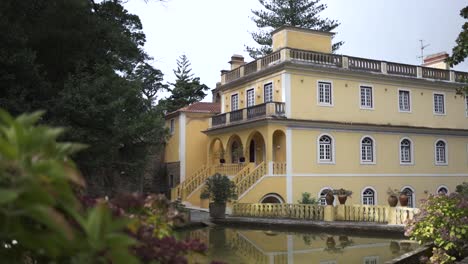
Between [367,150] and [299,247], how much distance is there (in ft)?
51.4

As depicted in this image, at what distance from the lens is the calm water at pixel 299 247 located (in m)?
11.0

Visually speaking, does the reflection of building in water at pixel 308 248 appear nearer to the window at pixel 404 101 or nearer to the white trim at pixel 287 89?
the white trim at pixel 287 89

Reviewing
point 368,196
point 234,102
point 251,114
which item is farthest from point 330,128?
point 234,102

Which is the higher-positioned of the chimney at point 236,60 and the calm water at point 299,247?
the chimney at point 236,60

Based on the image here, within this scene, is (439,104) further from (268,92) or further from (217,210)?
(217,210)

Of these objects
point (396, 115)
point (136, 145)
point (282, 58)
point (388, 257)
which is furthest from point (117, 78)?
point (396, 115)

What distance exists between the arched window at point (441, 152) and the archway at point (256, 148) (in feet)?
36.3

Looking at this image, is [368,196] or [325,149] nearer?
[325,149]

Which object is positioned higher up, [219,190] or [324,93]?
[324,93]

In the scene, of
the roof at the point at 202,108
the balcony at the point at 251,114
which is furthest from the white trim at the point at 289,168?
the roof at the point at 202,108

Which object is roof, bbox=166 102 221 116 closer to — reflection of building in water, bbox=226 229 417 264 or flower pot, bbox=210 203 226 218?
flower pot, bbox=210 203 226 218

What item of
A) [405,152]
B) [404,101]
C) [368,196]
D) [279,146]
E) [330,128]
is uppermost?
[404,101]

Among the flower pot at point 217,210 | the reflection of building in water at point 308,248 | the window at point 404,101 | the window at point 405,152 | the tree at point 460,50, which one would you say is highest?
the window at point 404,101

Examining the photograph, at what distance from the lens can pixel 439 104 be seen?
30.3m
